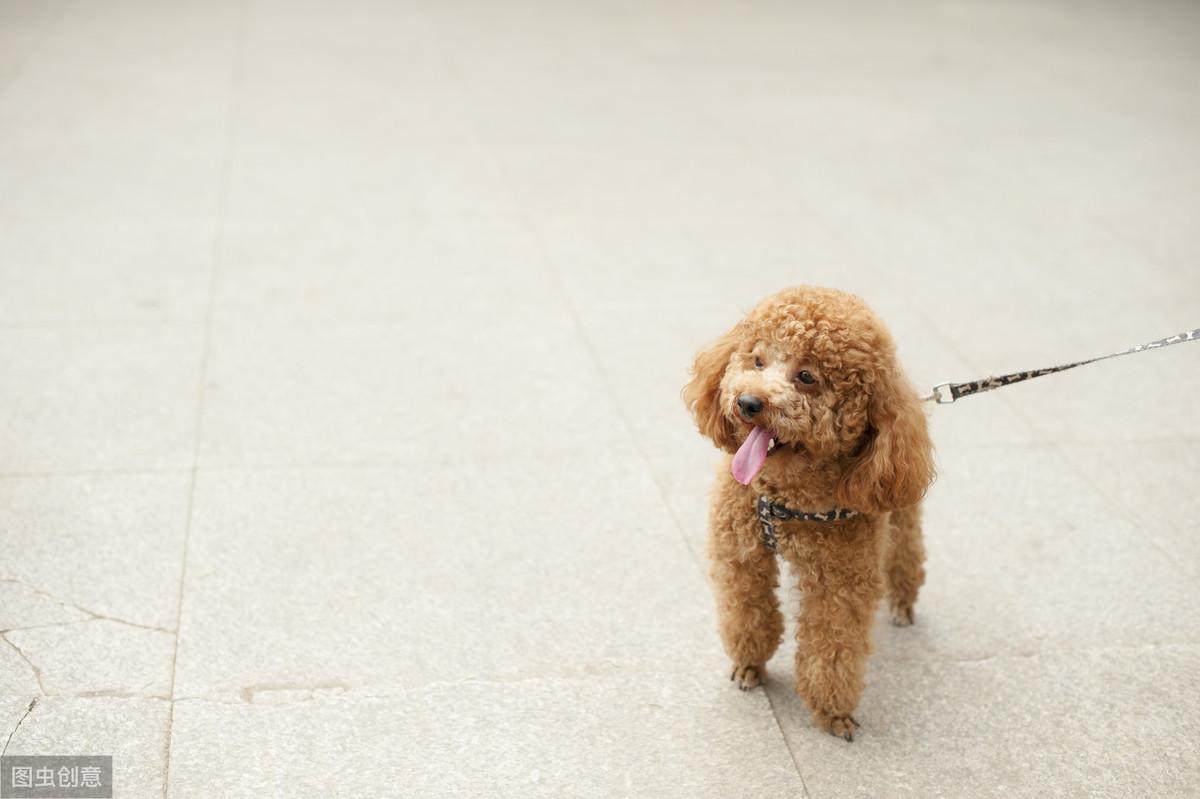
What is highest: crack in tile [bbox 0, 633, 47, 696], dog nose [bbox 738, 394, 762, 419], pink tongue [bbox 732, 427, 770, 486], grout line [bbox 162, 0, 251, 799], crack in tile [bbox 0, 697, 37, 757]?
dog nose [bbox 738, 394, 762, 419]

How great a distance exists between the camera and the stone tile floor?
10.5ft

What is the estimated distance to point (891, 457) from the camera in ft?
9.42

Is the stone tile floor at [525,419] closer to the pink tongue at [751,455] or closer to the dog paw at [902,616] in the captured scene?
the dog paw at [902,616]

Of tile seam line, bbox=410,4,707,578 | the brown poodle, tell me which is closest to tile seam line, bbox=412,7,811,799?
tile seam line, bbox=410,4,707,578

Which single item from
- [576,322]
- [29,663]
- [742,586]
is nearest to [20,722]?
[29,663]

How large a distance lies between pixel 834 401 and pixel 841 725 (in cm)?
93

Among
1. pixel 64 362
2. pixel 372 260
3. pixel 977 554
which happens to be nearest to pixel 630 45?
pixel 372 260

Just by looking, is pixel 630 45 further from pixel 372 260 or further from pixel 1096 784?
pixel 1096 784

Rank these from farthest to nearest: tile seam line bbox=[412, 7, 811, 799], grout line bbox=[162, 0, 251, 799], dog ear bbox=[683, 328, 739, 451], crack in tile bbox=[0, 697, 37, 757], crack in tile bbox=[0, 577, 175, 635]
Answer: crack in tile bbox=[0, 577, 175, 635] < tile seam line bbox=[412, 7, 811, 799] < grout line bbox=[162, 0, 251, 799] < dog ear bbox=[683, 328, 739, 451] < crack in tile bbox=[0, 697, 37, 757]

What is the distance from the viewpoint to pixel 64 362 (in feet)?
16.3

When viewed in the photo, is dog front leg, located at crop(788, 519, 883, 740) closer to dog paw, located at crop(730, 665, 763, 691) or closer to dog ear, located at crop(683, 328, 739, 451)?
dog paw, located at crop(730, 665, 763, 691)

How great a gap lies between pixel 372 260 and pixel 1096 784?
167 inches

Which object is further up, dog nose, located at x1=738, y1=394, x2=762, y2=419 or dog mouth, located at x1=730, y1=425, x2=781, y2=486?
dog nose, located at x1=738, y1=394, x2=762, y2=419

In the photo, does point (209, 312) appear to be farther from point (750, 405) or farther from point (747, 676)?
point (750, 405)
